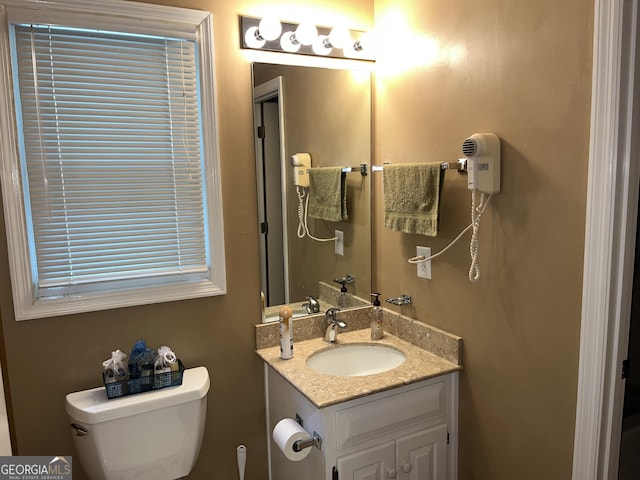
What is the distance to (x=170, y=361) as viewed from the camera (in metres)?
1.75

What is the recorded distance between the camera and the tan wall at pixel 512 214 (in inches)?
53.6

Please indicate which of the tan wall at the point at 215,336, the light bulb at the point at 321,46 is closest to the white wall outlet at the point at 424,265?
the tan wall at the point at 215,336

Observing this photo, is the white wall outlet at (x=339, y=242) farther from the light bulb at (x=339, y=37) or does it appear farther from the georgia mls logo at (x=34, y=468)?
the georgia mls logo at (x=34, y=468)

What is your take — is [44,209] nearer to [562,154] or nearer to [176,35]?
[176,35]

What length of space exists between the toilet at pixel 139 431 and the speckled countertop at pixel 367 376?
0.35 m

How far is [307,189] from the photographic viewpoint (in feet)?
6.86

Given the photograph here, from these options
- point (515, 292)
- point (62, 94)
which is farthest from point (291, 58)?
point (515, 292)

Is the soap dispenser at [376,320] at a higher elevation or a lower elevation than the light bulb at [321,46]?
lower

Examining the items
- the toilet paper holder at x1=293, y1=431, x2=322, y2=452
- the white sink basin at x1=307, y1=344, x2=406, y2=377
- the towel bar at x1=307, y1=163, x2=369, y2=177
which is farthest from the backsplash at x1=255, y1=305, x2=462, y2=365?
the towel bar at x1=307, y1=163, x2=369, y2=177

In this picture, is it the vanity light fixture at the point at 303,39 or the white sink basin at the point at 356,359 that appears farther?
the white sink basin at the point at 356,359

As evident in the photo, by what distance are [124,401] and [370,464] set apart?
0.87m

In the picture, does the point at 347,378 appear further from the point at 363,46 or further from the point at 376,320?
the point at 363,46

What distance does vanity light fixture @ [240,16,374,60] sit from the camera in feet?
6.19

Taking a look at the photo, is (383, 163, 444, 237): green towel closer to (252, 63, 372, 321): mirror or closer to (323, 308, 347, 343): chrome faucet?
(252, 63, 372, 321): mirror
